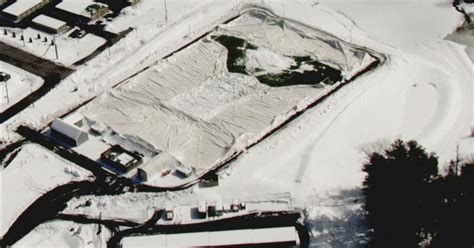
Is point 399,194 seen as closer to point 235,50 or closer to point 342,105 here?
point 342,105

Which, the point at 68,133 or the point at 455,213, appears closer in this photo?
the point at 455,213

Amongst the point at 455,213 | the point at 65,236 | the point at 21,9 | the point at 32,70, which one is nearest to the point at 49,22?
the point at 21,9

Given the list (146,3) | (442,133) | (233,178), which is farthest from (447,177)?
(146,3)

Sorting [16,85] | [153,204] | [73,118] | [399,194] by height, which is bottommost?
[153,204]

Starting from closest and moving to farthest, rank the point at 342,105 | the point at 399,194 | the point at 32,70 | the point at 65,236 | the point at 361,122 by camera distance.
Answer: the point at 399,194 → the point at 65,236 → the point at 361,122 → the point at 342,105 → the point at 32,70

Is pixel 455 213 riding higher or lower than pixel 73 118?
lower

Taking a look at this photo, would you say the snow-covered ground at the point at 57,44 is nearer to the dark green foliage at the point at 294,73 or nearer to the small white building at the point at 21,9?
the small white building at the point at 21,9

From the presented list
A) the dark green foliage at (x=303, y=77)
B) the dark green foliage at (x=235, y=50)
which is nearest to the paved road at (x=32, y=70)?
the dark green foliage at (x=235, y=50)
